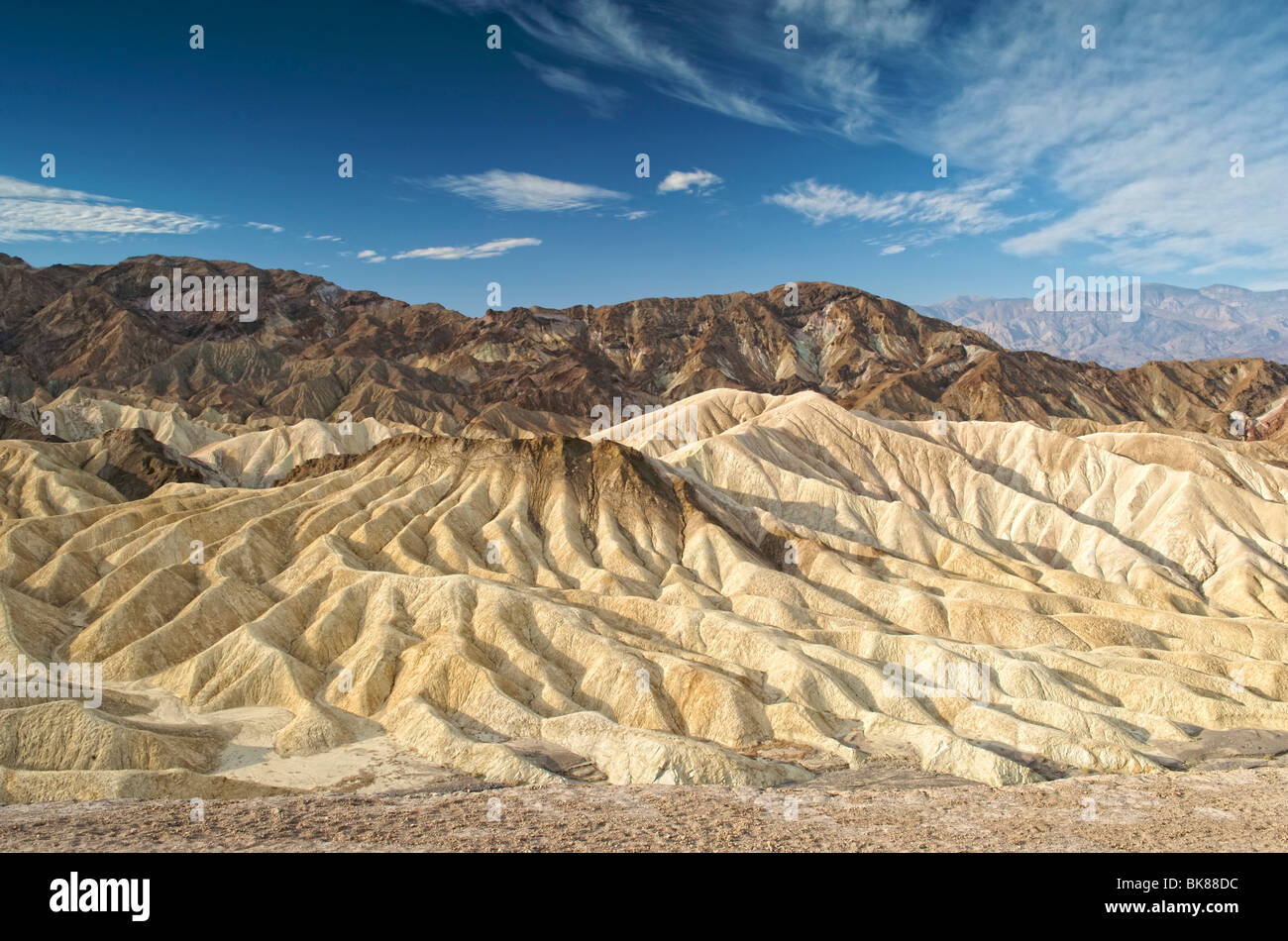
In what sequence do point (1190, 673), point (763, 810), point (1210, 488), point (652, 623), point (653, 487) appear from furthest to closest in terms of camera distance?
point (1210, 488) → point (653, 487) → point (652, 623) → point (1190, 673) → point (763, 810)

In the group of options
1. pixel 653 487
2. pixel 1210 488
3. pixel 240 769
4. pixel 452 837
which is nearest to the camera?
pixel 452 837

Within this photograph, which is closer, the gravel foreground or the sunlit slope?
the gravel foreground

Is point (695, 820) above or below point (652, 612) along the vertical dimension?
below

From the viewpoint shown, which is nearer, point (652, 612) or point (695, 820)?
point (695, 820)

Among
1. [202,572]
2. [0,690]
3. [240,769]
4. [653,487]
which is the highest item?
[653,487]

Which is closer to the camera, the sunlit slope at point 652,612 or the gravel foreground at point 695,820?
the gravel foreground at point 695,820

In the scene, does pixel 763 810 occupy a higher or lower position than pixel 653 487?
lower

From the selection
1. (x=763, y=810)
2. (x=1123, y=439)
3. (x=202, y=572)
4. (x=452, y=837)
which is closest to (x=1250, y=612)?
(x=1123, y=439)

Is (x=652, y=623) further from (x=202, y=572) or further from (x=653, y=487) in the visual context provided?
(x=202, y=572)
